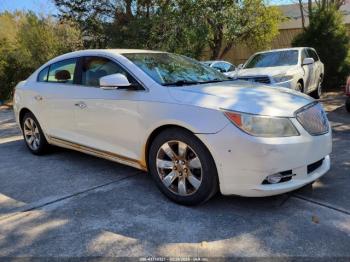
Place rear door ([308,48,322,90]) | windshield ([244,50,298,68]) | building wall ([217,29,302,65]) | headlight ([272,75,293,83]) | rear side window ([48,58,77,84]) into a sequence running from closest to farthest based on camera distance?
rear side window ([48,58,77,84]) → headlight ([272,75,293,83]) → windshield ([244,50,298,68]) → rear door ([308,48,322,90]) → building wall ([217,29,302,65])

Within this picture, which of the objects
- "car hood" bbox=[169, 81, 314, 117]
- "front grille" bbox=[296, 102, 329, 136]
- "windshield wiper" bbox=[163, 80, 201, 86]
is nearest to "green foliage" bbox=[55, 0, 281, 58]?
"windshield wiper" bbox=[163, 80, 201, 86]

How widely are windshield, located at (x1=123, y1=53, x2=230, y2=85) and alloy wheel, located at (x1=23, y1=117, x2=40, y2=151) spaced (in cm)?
216

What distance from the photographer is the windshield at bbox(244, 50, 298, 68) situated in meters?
10.7

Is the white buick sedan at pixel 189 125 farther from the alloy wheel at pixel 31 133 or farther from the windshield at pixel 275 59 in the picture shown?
the windshield at pixel 275 59

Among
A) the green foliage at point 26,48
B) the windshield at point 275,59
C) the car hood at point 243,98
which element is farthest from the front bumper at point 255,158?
the green foliage at point 26,48

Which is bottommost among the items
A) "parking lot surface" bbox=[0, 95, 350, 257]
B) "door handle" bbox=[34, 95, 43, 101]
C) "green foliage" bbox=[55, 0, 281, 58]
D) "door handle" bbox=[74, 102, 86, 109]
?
"parking lot surface" bbox=[0, 95, 350, 257]

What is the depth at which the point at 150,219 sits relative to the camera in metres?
3.85

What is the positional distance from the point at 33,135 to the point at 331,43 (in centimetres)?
1202

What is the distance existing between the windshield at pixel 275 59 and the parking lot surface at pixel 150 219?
19.1 feet

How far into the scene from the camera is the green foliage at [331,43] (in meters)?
14.8

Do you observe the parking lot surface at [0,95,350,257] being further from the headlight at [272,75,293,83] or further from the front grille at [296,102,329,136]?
the headlight at [272,75,293,83]

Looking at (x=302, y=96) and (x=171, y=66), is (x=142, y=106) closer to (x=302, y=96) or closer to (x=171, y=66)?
(x=171, y=66)

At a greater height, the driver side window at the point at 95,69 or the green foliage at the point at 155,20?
the green foliage at the point at 155,20

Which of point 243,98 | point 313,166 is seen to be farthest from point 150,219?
point 313,166
